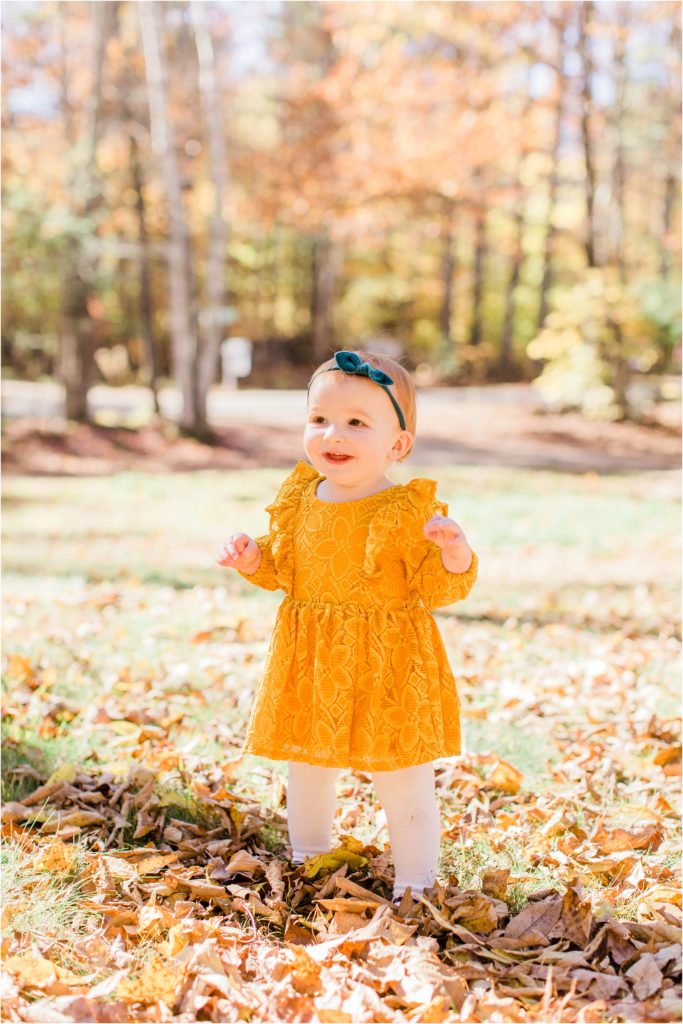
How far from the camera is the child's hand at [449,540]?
8.13ft

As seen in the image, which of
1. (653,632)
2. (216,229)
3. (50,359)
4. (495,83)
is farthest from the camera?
(50,359)

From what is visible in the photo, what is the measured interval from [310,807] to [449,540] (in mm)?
919

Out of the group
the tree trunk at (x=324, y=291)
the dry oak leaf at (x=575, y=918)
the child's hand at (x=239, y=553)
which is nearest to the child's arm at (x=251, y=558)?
the child's hand at (x=239, y=553)

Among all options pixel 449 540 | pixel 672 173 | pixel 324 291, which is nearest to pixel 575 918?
pixel 449 540

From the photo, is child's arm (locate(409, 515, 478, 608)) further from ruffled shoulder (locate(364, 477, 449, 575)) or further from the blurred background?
the blurred background

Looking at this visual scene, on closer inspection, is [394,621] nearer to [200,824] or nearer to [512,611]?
[200,824]

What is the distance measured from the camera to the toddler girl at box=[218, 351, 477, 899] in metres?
2.58

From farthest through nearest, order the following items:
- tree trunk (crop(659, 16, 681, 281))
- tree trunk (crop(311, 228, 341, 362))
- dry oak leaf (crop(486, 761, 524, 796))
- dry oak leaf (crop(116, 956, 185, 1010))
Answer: tree trunk (crop(311, 228, 341, 362)) < tree trunk (crop(659, 16, 681, 281)) < dry oak leaf (crop(486, 761, 524, 796)) < dry oak leaf (crop(116, 956, 185, 1010))

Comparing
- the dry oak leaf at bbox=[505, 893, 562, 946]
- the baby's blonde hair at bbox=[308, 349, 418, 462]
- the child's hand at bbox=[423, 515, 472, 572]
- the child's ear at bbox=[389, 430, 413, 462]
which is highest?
the baby's blonde hair at bbox=[308, 349, 418, 462]

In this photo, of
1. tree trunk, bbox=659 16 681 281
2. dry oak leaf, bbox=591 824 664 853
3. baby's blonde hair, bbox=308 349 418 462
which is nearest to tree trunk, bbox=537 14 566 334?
tree trunk, bbox=659 16 681 281

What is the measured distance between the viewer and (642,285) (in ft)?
52.6

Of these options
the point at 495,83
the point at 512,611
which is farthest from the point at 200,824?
the point at 495,83

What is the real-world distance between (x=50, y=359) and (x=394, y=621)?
27.0 m

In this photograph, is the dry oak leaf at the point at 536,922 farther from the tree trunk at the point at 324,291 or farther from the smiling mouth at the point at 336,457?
the tree trunk at the point at 324,291
